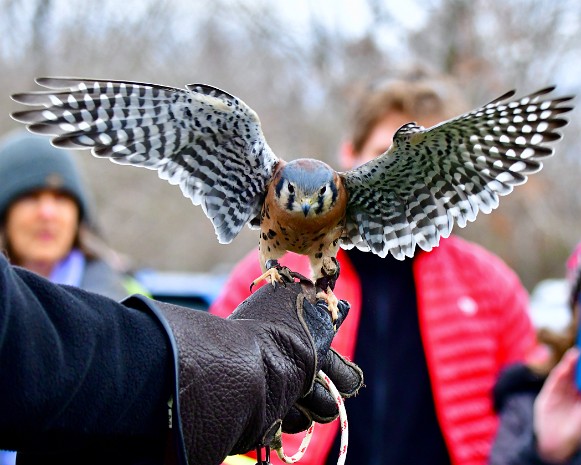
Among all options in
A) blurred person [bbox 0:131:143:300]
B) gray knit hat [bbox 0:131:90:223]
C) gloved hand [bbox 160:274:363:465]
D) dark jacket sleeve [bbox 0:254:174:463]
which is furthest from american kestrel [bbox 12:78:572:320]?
gray knit hat [bbox 0:131:90:223]

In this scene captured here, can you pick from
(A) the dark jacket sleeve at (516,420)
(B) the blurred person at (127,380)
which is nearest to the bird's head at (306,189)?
(B) the blurred person at (127,380)

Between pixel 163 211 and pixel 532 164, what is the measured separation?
18.1 m

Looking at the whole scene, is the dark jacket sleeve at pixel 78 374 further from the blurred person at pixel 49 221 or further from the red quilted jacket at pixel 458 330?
the blurred person at pixel 49 221

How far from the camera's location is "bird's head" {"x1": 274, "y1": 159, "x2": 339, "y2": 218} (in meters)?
2.67

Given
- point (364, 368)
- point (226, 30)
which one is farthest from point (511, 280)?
point (226, 30)

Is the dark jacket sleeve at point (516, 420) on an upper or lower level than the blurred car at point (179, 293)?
upper

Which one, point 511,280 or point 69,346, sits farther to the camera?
point 511,280

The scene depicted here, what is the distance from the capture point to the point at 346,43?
11.7 metres

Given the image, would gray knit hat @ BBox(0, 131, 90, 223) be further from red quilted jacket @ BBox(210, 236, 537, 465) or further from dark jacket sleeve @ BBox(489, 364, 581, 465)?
dark jacket sleeve @ BBox(489, 364, 581, 465)

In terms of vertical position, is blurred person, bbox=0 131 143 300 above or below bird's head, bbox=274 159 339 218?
below

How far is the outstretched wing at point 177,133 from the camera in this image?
7.89 feet

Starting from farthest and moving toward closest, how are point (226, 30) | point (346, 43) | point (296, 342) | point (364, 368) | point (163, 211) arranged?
point (163, 211)
point (226, 30)
point (346, 43)
point (364, 368)
point (296, 342)

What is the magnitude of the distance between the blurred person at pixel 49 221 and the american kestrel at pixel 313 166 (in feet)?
3.39

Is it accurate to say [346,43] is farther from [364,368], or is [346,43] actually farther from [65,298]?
[65,298]
